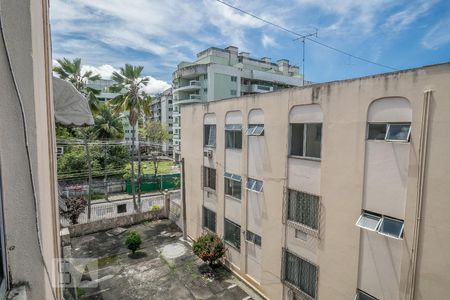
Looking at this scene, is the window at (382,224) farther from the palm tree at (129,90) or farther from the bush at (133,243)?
the palm tree at (129,90)

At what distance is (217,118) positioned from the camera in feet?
45.9

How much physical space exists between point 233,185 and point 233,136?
8.56ft

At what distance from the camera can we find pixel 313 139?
9.11 meters

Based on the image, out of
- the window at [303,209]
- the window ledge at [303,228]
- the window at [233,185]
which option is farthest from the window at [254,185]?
the window ledge at [303,228]

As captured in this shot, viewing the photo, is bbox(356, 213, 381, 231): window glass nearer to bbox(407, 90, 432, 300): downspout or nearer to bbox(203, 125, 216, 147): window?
bbox(407, 90, 432, 300): downspout

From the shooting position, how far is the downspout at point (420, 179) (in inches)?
245

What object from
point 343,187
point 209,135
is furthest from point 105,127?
point 343,187

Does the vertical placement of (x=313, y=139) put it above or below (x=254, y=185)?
above

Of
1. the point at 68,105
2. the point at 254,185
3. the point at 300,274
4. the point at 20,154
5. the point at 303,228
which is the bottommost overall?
the point at 300,274

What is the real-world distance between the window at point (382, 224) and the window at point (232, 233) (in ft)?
22.1

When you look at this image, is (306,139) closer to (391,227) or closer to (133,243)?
(391,227)

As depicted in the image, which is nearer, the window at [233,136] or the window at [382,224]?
the window at [382,224]

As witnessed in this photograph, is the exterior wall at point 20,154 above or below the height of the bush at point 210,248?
above

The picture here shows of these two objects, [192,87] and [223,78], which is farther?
[192,87]
